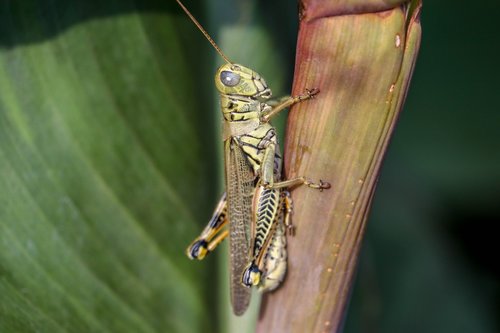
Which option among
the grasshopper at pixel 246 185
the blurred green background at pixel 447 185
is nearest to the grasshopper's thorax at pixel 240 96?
the grasshopper at pixel 246 185

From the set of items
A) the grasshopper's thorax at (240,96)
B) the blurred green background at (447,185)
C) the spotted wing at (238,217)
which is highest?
the grasshopper's thorax at (240,96)

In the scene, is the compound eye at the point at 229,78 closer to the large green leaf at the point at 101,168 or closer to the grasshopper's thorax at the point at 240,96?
the grasshopper's thorax at the point at 240,96

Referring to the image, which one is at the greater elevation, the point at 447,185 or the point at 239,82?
the point at 239,82

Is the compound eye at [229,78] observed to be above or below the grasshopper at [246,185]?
above

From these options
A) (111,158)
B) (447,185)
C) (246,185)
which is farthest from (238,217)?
(447,185)

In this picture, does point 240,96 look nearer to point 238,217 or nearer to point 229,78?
point 229,78

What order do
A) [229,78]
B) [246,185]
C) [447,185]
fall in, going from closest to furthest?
1. [229,78]
2. [246,185]
3. [447,185]

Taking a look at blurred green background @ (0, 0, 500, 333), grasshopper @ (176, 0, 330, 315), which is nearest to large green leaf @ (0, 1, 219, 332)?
blurred green background @ (0, 0, 500, 333)

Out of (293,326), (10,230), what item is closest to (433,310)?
(293,326)
